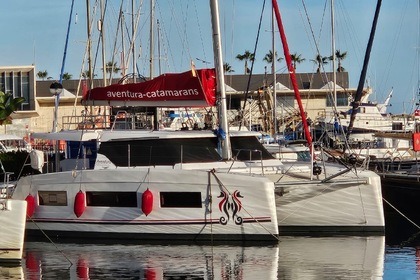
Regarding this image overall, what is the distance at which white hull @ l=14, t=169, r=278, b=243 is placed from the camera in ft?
75.1

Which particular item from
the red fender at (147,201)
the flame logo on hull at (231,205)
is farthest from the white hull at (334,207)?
the red fender at (147,201)

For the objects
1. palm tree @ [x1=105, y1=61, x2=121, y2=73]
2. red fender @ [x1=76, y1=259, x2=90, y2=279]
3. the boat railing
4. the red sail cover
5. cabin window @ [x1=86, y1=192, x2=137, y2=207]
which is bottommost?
red fender @ [x1=76, y1=259, x2=90, y2=279]

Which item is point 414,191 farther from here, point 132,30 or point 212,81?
point 132,30

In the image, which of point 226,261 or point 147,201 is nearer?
point 226,261

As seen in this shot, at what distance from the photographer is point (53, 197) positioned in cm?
2450

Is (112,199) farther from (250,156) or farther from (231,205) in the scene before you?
(250,156)

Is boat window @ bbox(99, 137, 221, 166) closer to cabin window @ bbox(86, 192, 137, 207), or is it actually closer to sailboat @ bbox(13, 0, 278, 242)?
sailboat @ bbox(13, 0, 278, 242)

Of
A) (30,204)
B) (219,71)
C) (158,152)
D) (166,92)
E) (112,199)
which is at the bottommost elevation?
(30,204)

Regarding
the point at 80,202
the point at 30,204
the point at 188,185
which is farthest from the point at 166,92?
the point at 30,204

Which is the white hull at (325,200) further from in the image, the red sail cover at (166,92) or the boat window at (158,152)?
the red sail cover at (166,92)

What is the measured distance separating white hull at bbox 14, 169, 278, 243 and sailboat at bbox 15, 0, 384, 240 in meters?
0.02

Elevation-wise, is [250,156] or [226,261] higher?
[250,156]

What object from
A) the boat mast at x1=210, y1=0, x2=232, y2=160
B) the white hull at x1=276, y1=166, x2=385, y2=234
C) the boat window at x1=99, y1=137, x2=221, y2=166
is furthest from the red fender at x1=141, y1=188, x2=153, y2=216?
the white hull at x1=276, y1=166, x2=385, y2=234

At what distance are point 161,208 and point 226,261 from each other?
9.35 ft
